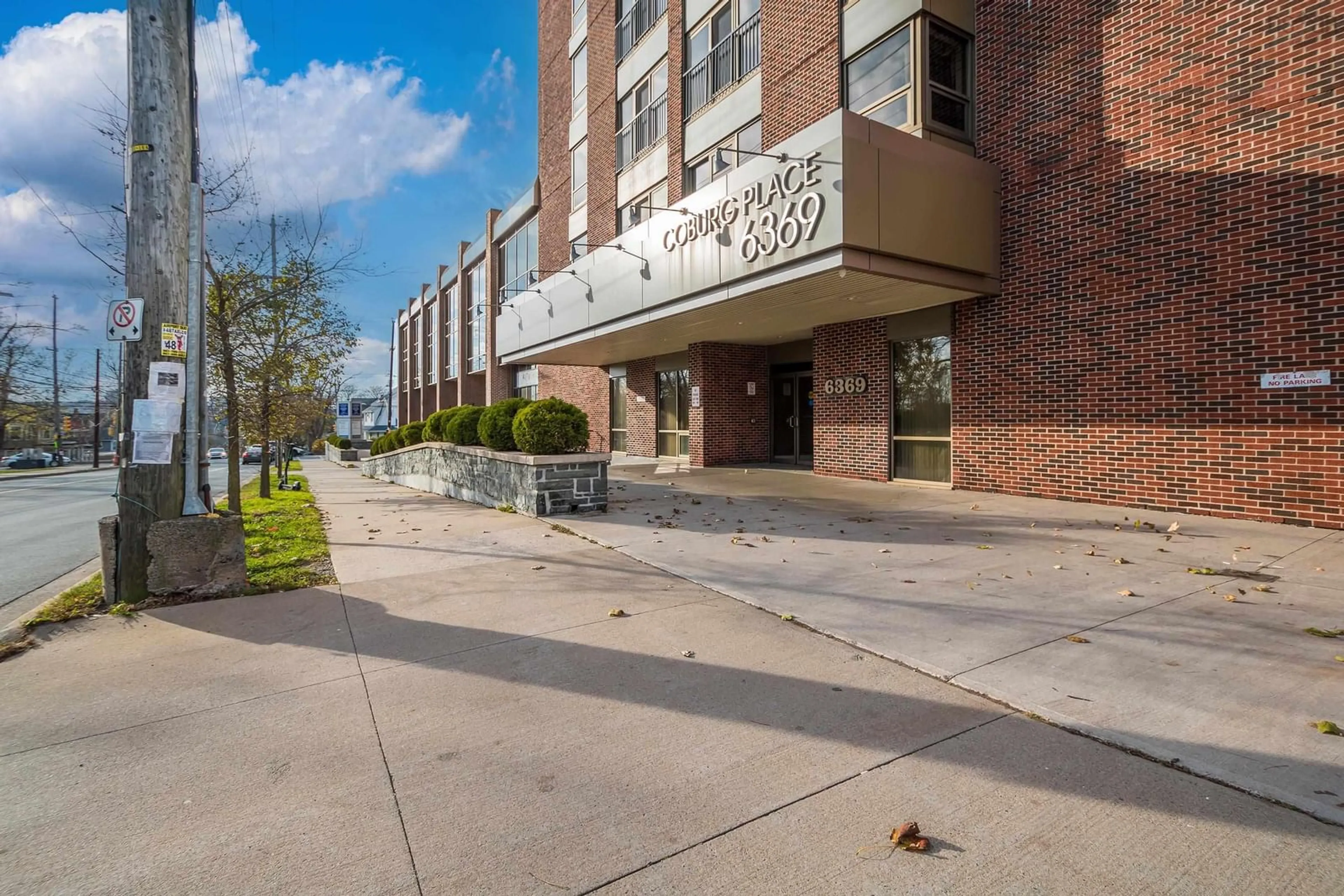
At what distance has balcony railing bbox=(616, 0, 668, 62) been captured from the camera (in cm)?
1883

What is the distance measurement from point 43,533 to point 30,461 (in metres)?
42.3

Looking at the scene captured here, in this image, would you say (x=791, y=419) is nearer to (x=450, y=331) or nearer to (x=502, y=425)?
(x=502, y=425)

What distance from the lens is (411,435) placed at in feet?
64.8

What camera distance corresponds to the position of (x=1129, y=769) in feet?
8.77

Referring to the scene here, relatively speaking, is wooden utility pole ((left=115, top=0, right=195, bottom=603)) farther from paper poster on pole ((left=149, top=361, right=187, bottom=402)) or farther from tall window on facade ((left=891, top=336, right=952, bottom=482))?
tall window on facade ((left=891, top=336, right=952, bottom=482))

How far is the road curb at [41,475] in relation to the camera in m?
28.9

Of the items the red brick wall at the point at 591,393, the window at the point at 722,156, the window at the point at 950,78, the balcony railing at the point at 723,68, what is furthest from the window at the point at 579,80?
the window at the point at 950,78

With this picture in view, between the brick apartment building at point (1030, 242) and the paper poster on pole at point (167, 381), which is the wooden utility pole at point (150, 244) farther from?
the brick apartment building at point (1030, 242)

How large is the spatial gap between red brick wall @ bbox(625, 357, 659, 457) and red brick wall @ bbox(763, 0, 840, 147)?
8.00 m

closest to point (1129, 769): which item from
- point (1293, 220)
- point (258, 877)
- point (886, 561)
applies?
point (258, 877)

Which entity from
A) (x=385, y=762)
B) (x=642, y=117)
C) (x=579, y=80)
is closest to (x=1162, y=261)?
(x=385, y=762)

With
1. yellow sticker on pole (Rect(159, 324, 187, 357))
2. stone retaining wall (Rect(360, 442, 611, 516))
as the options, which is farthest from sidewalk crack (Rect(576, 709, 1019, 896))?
stone retaining wall (Rect(360, 442, 611, 516))

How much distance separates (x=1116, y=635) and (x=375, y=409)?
8152 cm

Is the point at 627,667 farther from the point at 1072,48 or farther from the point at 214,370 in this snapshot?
the point at 214,370
